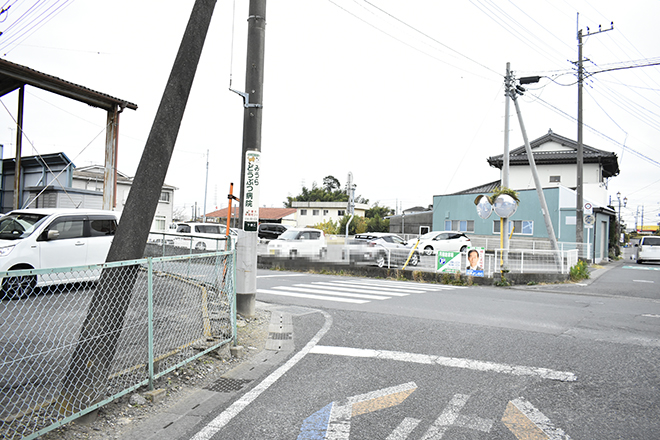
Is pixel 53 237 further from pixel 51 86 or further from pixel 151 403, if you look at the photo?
pixel 51 86

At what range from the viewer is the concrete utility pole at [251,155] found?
696 cm

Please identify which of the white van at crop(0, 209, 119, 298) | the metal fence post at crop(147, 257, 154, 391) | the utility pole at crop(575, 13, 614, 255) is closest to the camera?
the metal fence post at crop(147, 257, 154, 391)

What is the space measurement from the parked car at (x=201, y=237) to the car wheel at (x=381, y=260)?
619 centimetres

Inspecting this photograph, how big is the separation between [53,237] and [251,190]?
14.5 ft

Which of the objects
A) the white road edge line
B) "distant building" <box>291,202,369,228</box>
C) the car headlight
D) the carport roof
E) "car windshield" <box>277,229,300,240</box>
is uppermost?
the carport roof

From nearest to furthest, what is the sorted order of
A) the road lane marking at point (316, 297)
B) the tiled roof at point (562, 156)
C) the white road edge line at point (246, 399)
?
the white road edge line at point (246, 399), the road lane marking at point (316, 297), the tiled roof at point (562, 156)

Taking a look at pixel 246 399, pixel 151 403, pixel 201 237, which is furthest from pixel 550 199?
pixel 151 403

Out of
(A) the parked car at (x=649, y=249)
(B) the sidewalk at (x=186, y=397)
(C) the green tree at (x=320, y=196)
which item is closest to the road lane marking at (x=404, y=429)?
(B) the sidewalk at (x=186, y=397)

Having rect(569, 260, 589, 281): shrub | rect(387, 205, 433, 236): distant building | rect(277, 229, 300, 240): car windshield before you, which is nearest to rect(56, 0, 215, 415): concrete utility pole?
rect(277, 229, 300, 240): car windshield

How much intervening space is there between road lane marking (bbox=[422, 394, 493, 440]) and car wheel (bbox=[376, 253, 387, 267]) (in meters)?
13.0

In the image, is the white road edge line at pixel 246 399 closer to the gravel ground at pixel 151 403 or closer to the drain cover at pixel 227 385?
the drain cover at pixel 227 385

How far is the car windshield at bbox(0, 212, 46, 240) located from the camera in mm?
8156

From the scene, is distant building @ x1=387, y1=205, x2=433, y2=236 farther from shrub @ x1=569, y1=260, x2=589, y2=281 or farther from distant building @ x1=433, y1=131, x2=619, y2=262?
shrub @ x1=569, y1=260, x2=589, y2=281

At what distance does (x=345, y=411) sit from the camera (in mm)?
3789
